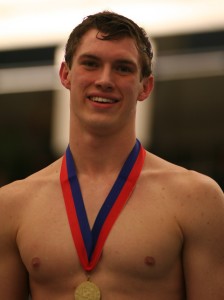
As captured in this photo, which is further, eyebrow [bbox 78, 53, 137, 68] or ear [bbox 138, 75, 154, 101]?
ear [bbox 138, 75, 154, 101]

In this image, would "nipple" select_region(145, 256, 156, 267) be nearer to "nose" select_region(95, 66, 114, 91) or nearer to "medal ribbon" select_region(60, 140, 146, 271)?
"medal ribbon" select_region(60, 140, 146, 271)

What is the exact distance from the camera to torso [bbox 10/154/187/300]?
3.98 metres

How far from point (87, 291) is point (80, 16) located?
7.26 m

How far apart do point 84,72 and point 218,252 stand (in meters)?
1.12

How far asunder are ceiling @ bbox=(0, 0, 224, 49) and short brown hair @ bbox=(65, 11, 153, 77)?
17.8 feet

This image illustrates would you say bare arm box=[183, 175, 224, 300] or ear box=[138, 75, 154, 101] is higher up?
ear box=[138, 75, 154, 101]

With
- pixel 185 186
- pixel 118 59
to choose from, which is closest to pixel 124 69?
pixel 118 59

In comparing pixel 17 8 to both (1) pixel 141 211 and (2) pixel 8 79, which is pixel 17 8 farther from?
(1) pixel 141 211

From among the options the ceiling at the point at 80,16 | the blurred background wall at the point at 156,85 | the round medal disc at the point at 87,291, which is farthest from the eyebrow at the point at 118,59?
the ceiling at the point at 80,16

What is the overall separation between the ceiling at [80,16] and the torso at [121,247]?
228 inches

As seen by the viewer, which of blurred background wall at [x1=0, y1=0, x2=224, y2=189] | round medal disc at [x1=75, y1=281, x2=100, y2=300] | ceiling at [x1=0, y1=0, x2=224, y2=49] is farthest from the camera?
ceiling at [x1=0, y1=0, x2=224, y2=49]

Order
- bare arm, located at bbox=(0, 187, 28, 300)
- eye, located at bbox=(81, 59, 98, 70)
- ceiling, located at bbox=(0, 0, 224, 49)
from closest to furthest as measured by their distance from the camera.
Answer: eye, located at bbox=(81, 59, 98, 70) → bare arm, located at bbox=(0, 187, 28, 300) → ceiling, located at bbox=(0, 0, 224, 49)

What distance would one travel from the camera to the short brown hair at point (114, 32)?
4223 mm

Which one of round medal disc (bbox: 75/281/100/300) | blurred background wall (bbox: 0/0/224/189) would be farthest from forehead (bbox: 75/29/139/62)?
blurred background wall (bbox: 0/0/224/189)
